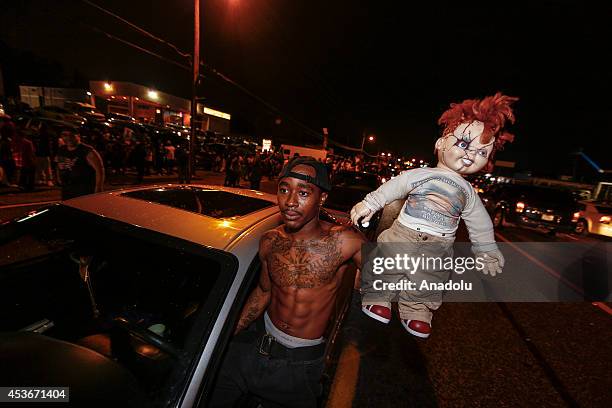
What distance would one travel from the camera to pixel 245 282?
5.46ft

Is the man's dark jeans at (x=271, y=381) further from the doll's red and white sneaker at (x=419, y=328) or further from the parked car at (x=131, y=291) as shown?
the doll's red and white sneaker at (x=419, y=328)

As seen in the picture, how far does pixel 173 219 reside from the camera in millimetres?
1994

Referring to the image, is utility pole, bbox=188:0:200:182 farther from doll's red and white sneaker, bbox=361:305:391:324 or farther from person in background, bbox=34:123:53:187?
doll's red and white sneaker, bbox=361:305:391:324

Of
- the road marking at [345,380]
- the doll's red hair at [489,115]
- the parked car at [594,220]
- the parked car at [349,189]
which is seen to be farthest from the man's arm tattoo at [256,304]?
the parked car at [594,220]

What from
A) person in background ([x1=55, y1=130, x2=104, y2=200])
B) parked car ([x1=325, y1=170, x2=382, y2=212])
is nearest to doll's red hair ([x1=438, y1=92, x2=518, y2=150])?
parked car ([x1=325, y1=170, x2=382, y2=212])

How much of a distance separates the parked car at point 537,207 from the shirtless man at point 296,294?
37.7ft

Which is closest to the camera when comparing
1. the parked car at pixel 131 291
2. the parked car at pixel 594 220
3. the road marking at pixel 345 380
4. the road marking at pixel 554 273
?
the parked car at pixel 131 291

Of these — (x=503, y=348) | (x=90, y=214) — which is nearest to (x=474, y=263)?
(x=503, y=348)

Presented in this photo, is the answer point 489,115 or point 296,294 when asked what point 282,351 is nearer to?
point 296,294

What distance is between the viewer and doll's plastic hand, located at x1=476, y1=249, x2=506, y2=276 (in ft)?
7.34

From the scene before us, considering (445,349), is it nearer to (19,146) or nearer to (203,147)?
(19,146)

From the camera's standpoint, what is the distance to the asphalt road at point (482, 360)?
2.95 meters

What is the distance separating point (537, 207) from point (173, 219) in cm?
1231

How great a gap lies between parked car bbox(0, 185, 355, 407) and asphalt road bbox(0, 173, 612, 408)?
101 centimetres
